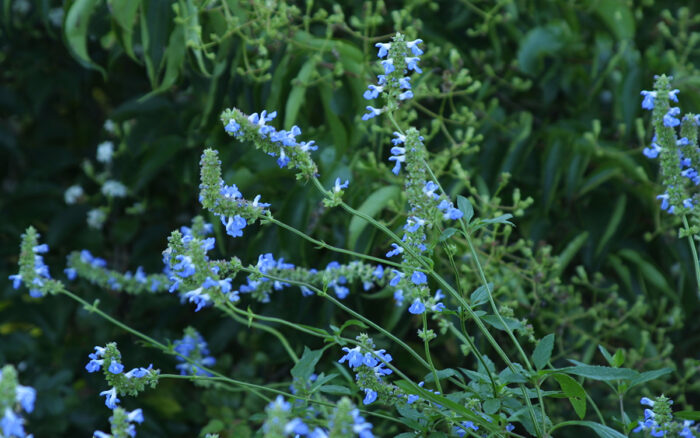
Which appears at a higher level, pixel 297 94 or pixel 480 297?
pixel 297 94

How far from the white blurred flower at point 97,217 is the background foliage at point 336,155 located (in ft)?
0.08

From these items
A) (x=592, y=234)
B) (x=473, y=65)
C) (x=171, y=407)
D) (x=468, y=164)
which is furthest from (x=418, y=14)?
(x=171, y=407)

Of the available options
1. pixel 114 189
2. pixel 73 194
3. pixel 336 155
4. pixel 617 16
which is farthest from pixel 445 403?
pixel 73 194

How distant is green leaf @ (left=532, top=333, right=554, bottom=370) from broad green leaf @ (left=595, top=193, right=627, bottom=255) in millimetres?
714

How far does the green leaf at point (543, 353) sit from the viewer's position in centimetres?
90

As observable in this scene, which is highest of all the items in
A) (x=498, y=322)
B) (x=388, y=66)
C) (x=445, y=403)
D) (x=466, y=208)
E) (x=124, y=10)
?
(x=124, y=10)

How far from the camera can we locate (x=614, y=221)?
158cm

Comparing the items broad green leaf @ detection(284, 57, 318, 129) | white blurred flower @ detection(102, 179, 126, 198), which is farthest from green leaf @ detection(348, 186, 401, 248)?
white blurred flower @ detection(102, 179, 126, 198)

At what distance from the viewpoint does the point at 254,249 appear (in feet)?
5.19

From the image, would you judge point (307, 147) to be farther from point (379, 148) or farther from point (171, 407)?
point (171, 407)

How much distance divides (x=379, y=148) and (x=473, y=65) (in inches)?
15.2

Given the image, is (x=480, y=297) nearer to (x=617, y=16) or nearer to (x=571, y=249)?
(x=571, y=249)

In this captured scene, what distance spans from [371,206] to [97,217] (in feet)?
2.97

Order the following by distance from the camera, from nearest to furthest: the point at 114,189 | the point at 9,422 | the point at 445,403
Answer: the point at 9,422, the point at 445,403, the point at 114,189
